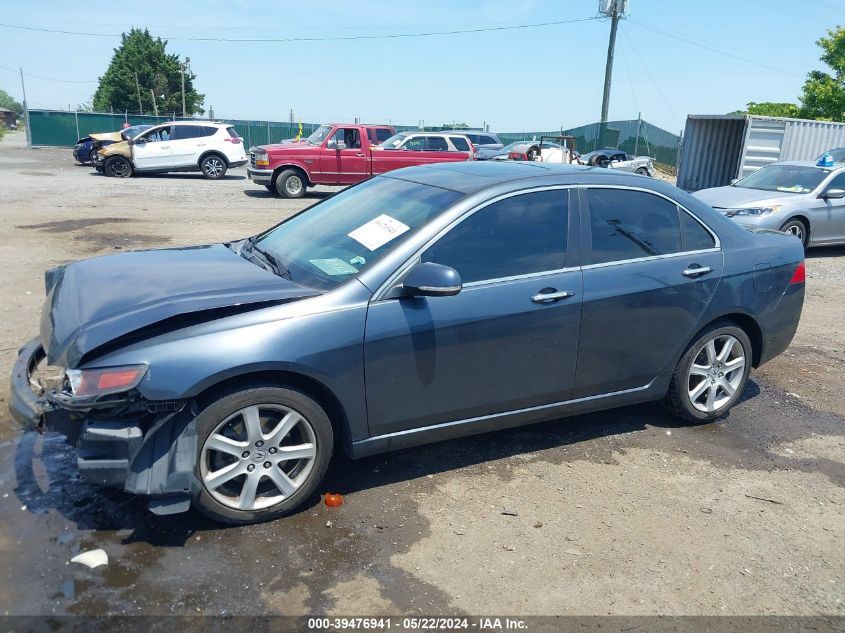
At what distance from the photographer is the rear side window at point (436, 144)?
19.0 metres

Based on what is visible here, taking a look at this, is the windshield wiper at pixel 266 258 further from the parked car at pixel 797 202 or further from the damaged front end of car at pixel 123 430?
the parked car at pixel 797 202

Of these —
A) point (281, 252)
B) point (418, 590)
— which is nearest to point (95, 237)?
point (281, 252)

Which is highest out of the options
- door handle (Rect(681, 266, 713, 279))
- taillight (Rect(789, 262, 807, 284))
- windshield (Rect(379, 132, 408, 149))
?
windshield (Rect(379, 132, 408, 149))

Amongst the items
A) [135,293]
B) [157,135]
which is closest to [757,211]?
[135,293]

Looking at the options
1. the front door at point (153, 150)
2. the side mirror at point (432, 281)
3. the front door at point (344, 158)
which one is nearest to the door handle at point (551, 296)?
the side mirror at point (432, 281)

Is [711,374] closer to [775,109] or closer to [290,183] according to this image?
[290,183]

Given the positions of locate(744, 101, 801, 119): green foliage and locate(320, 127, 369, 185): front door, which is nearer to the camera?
locate(320, 127, 369, 185): front door

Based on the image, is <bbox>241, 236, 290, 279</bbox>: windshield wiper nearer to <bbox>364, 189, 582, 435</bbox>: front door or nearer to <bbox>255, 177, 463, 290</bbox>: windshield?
<bbox>255, 177, 463, 290</bbox>: windshield

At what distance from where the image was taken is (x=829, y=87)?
30812 millimetres

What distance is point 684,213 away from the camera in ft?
14.8

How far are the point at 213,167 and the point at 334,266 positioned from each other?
2079 cm

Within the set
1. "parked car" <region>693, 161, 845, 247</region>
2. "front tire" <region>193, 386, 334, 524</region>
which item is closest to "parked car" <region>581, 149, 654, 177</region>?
"parked car" <region>693, 161, 845, 247</region>

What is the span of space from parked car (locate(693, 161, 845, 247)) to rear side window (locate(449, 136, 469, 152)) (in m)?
8.82

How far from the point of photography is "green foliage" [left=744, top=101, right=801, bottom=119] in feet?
108
